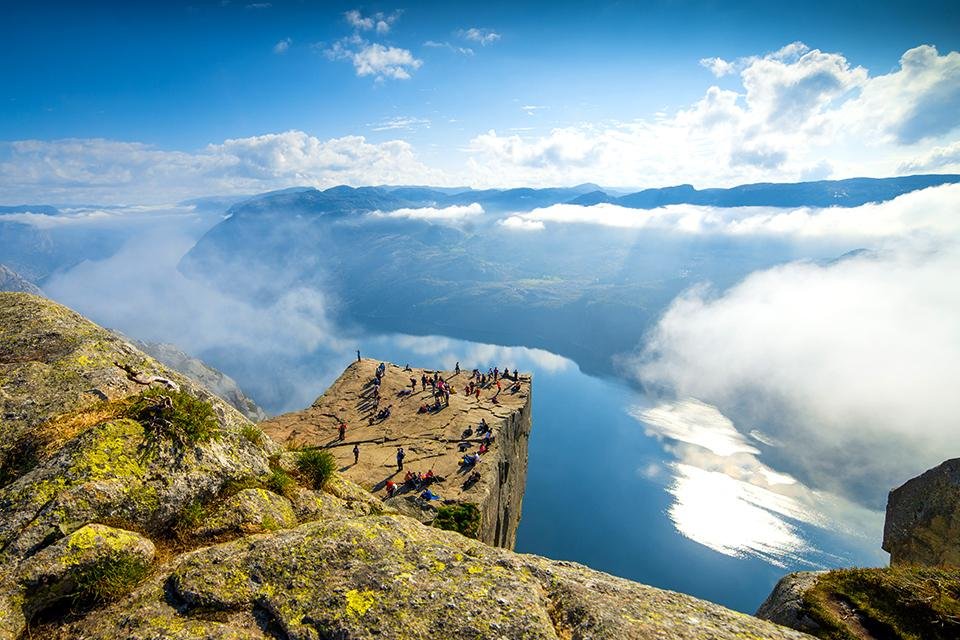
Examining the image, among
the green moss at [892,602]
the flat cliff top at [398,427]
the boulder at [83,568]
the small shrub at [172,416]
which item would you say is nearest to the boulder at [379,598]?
the boulder at [83,568]

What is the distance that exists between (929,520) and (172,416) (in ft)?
106

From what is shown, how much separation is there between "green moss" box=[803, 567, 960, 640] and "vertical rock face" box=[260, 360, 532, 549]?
20.8 meters

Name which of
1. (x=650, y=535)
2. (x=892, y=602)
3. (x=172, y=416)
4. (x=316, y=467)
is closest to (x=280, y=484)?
(x=316, y=467)

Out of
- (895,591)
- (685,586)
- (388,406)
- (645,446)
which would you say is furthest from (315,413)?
(645,446)

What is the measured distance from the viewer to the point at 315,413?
143 ft

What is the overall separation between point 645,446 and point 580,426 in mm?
29696

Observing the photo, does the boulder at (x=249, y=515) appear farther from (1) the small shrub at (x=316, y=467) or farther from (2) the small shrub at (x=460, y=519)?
(2) the small shrub at (x=460, y=519)

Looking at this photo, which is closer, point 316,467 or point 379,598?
point 379,598

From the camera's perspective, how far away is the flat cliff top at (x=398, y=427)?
108 feet

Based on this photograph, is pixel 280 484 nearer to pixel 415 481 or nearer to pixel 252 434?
pixel 252 434

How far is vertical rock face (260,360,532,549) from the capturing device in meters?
31.5

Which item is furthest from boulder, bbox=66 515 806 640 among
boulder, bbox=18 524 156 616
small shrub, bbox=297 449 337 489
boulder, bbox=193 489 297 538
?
small shrub, bbox=297 449 337 489

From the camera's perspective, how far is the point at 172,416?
9578mm

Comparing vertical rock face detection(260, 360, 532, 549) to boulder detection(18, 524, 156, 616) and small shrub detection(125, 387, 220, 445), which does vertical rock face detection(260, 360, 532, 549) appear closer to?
small shrub detection(125, 387, 220, 445)
